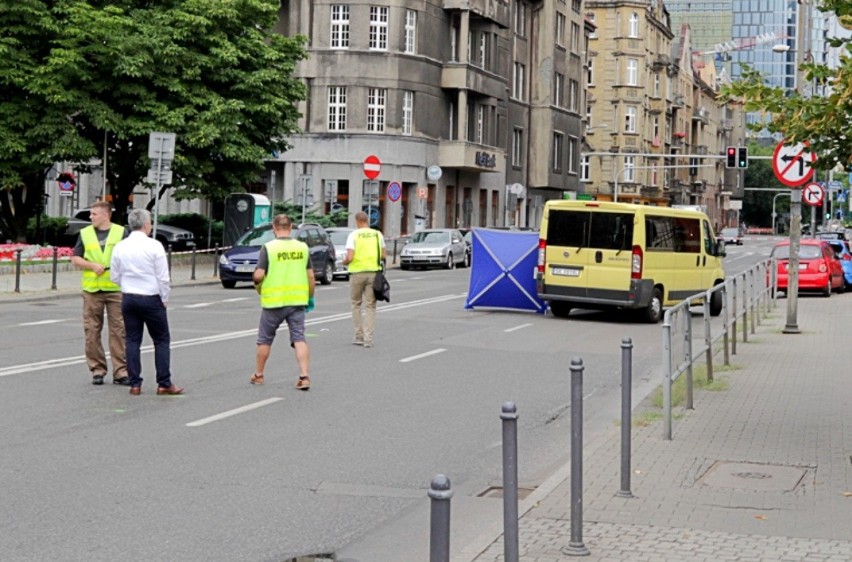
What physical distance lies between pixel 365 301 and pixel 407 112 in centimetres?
4300

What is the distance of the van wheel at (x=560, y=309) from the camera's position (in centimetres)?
2595

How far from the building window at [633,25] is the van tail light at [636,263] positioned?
8713 centimetres

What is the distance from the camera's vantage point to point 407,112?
2420 inches

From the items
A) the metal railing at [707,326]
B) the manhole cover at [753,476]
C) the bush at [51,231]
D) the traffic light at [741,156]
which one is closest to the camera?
the manhole cover at [753,476]

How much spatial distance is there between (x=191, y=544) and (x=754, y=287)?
51.0ft

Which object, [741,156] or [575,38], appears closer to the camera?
[741,156]

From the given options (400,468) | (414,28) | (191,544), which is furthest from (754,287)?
(414,28)

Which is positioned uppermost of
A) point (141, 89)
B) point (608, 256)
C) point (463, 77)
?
point (463, 77)

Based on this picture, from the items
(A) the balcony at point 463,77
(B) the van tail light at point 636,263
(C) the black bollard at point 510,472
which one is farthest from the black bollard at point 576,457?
(A) the balcony at point 463,77

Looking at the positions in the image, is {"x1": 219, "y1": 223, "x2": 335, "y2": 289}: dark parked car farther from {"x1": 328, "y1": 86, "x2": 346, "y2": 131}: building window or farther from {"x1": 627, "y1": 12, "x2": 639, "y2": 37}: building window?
{"x1": 627, "y1": 12, "x2": 639, "y2": 37}: building window

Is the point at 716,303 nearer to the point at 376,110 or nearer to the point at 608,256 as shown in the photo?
the point at 608,256

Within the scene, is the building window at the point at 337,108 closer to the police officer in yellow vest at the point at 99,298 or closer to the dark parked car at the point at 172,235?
the dark parked car at the point at 172,235

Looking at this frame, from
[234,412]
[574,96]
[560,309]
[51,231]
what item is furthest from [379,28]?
[234,412]

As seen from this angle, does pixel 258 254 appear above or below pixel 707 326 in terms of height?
above
